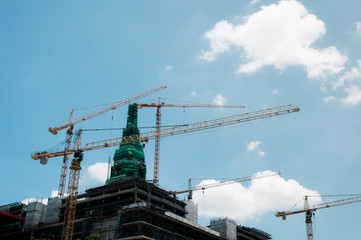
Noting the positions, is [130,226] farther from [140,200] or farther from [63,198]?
[63,198]

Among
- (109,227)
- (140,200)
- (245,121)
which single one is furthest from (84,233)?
(245,121)

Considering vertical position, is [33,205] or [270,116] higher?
[270,116]

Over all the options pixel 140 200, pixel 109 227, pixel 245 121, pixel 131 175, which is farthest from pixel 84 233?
pixel 245 121

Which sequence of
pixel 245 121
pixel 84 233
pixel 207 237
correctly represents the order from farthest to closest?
pixel 245 121 → pixel 207 237 → pixel 84 233

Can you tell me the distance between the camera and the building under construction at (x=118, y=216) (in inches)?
6304

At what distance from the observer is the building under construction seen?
160 m

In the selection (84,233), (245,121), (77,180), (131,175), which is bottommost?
(84,233)

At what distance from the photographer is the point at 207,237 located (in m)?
181

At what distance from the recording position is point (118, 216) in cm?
16288

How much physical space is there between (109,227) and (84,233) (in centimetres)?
1066

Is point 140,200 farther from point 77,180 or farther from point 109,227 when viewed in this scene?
point 77,180

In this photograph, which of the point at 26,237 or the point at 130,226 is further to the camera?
the point at 26,237

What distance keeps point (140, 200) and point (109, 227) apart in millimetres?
17935

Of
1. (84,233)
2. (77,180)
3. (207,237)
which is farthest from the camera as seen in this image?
(207,237)
